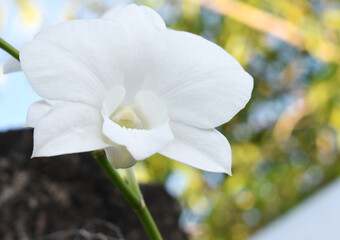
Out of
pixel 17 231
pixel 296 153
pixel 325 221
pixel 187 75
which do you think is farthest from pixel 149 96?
pixel 296 153

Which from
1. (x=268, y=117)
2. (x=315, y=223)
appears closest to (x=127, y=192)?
(x=315, y=223)

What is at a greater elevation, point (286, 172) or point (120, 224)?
point (120, 224)

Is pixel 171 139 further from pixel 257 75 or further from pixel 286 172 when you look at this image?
pixel 257 75

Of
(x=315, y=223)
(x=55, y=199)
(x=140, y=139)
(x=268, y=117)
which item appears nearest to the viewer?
(x=140, y=139)

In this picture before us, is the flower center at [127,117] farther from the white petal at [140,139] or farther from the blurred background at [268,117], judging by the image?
the blurred background at [268,117]

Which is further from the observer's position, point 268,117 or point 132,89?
point 268,117

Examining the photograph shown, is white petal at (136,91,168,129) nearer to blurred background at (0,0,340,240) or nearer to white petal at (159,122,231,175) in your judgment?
white petal at (159,122,231,175)

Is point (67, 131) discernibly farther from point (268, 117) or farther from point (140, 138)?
point (268, 117)
